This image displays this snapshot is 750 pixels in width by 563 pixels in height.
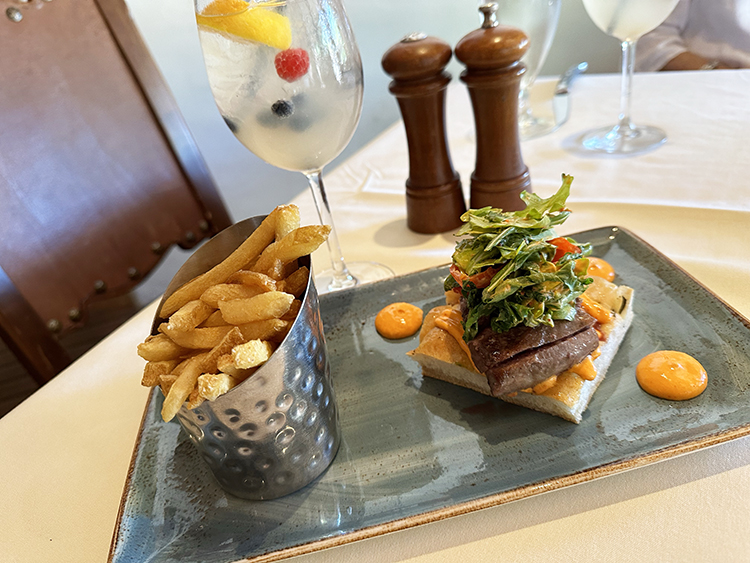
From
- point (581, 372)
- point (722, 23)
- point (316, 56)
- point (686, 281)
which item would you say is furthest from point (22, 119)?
point (722, 23)

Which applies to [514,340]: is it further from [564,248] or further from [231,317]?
[231,317]

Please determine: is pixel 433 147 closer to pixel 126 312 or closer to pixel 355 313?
pixel 355 313

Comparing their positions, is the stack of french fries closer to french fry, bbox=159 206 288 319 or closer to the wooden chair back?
french fry, bbox=159 206 288 319

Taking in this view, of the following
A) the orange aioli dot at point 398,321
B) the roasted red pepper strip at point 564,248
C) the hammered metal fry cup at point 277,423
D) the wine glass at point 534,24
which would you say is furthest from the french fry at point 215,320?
the wine glass at point 534,24

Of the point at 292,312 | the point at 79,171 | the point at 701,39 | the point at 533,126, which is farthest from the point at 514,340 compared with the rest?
Result: the point at 701,39

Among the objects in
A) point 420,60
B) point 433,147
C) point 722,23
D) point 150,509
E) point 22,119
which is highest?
point 22,119
